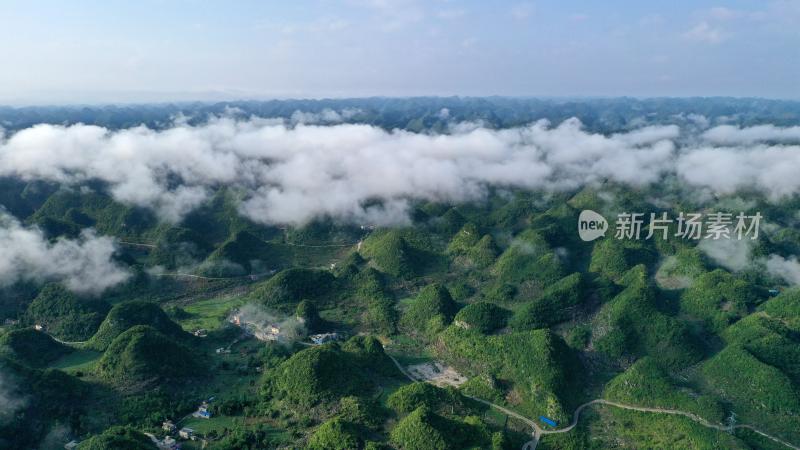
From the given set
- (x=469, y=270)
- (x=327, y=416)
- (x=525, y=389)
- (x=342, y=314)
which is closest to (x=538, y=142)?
(x=469, y=270)

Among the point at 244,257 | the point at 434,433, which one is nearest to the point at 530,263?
the point at 434,433

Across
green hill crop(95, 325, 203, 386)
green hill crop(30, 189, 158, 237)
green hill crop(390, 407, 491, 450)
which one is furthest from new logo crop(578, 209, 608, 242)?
green hill crop(30, 189, 158, 237)

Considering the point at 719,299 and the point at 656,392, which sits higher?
the point at 719,299

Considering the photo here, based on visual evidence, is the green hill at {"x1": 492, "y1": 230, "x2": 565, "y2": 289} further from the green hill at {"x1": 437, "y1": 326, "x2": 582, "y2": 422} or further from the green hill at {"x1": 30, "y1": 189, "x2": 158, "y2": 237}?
the green hill at {"x1": 30, "y1": 189, "x2": 158, "y2": 237}

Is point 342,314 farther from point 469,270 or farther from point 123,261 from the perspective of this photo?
point 123,261

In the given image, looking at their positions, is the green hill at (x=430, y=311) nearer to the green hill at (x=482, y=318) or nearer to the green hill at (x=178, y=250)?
the green hill at (x=482, y=318)

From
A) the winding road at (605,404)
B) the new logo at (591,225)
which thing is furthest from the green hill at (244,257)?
the new logo at (591,225)

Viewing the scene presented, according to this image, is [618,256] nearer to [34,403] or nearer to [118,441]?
[118,441]
